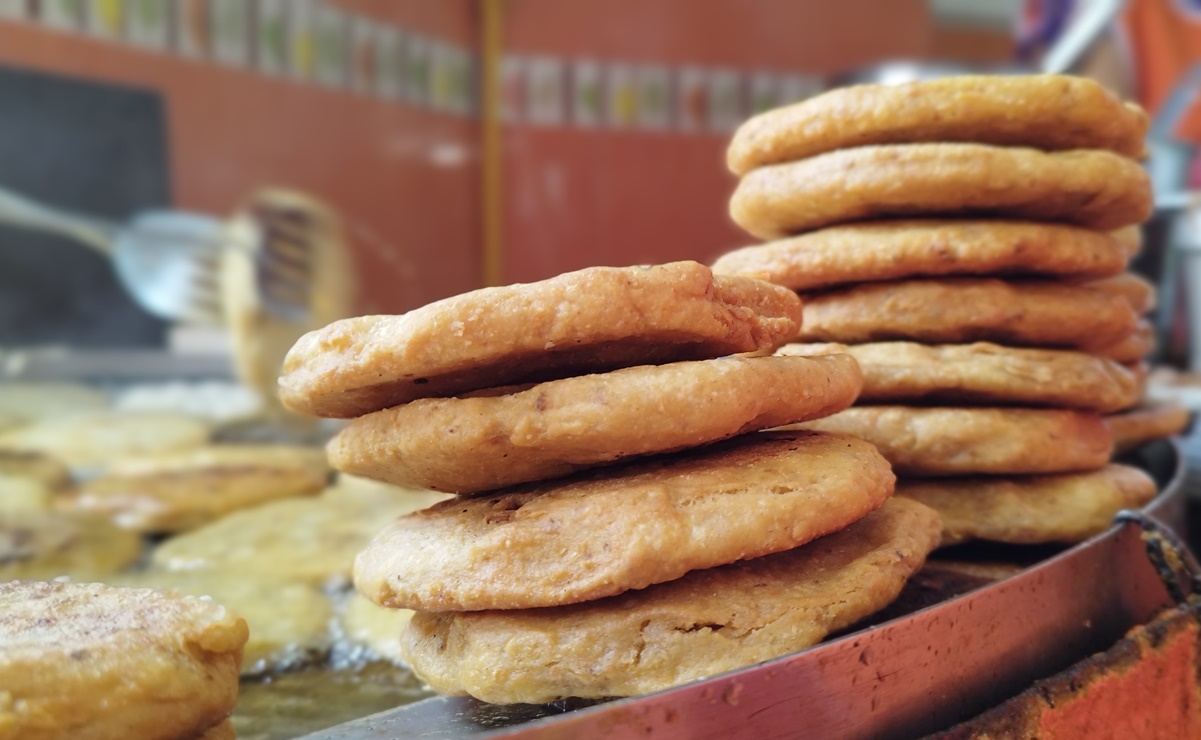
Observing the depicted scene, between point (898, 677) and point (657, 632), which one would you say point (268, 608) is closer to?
point (657, 632)

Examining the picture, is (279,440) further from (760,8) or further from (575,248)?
(760,8)

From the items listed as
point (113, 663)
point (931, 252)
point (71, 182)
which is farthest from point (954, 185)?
point (71, 182)

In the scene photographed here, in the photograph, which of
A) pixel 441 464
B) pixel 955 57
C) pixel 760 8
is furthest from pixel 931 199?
pixel 955 57

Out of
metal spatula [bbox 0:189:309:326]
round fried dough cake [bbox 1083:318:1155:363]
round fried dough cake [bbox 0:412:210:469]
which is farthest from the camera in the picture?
metal spatula [bbox 0:189:309:326]

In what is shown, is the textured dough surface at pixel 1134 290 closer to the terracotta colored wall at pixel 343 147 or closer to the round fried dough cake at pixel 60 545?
the round fried dough cake at pixel 60 545

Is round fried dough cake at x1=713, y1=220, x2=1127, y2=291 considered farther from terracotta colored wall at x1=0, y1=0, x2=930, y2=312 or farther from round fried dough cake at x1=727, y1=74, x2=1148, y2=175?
terracotta colored wall at x1=0, y1=0, x2=930, y2=312

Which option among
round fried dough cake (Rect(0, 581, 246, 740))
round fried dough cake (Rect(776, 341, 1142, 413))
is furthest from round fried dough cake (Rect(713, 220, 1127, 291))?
round fried dough cake (Rect(0, 581, 246, 740))
